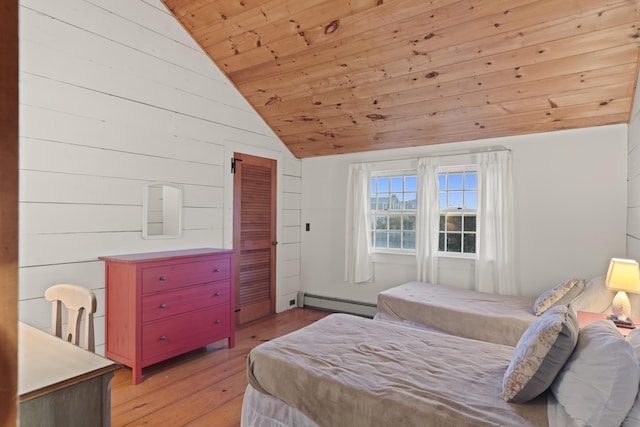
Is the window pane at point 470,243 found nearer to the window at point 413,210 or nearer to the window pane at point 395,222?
the window at point 413,210

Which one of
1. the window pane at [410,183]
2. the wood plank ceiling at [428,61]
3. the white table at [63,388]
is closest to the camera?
the white table at [63,388]

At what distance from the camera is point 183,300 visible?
3018 millimetres

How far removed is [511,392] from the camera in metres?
1.47

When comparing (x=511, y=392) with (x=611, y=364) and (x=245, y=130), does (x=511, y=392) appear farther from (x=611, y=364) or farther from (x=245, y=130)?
(x=245, y=130)

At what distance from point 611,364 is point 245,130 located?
3783mm

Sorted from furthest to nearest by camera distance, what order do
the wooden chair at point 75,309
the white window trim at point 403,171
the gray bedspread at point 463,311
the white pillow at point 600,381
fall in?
1. the white window trim at point 403,171
2. the gray bedspread at point 463,311
3. the wooden chair at point 75,309
4. the white pillow at point 600,381

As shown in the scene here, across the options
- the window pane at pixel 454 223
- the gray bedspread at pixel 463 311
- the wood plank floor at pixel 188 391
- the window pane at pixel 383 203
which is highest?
the window pane at pixel 383 203

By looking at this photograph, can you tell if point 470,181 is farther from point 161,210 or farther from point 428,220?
point 161,210

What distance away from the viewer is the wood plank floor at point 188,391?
2268 millimetres

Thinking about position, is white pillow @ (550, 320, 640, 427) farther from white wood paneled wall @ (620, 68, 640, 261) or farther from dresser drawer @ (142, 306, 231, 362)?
dresser drawer @ (142, 306, 231, 362)

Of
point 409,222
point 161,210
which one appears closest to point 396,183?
point 409,222

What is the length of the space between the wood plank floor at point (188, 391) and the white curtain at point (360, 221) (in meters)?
1.63

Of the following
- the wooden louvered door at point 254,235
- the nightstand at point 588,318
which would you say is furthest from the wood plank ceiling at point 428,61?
the nightstand at point 588,318

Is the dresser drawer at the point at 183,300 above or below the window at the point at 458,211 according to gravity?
below
